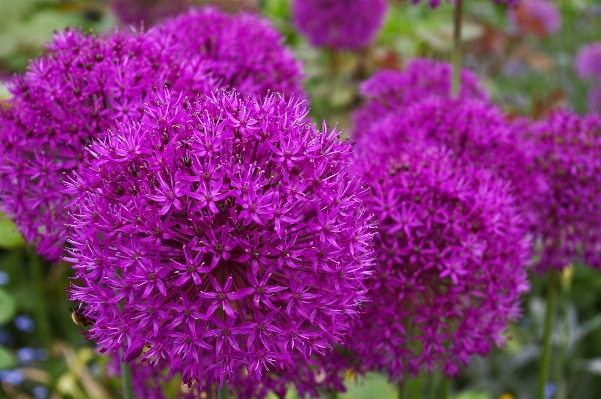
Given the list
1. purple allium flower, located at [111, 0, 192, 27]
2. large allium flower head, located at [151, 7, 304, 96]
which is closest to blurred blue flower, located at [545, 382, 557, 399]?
large allium flower head, located at [151, 7, 304, 96]

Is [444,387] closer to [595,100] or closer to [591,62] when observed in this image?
[595,100]

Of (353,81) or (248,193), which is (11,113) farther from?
(353,81)

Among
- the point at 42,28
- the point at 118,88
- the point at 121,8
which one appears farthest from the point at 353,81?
the point at 118,88

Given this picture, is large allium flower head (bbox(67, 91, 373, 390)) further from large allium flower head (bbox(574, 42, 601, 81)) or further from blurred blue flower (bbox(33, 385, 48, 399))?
large allium flower head (bbox(574, 42, 601, 81))

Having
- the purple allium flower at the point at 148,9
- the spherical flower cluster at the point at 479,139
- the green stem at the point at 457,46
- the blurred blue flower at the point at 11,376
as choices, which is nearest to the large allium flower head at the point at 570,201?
the spherical flower cluster at the point at 479,139

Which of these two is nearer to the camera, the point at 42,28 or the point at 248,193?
the point at 248,193

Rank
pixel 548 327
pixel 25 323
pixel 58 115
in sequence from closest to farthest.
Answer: pixel 58 115, pixel 548 327, pixel 25 323

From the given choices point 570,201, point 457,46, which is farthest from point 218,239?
point 457,46
